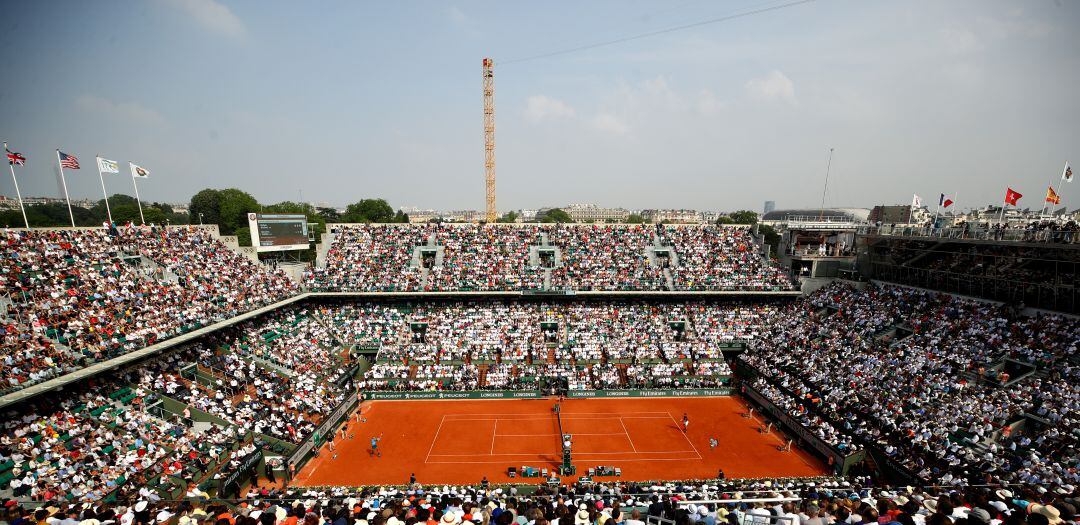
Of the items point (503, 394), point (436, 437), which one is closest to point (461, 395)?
point (503, 394)

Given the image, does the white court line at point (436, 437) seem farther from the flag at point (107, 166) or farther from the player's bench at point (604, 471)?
the flag at point (107, 166)

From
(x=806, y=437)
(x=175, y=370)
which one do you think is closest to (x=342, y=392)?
(x=175, y=370)

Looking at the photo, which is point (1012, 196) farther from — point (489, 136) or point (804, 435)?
point (489, 136)

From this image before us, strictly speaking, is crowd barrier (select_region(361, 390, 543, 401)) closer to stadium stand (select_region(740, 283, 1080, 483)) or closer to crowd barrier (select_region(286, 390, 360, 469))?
crowd barrier (select_region(286, 390, 360, 469))

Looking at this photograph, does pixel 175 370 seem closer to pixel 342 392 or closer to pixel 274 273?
pixel 342 392

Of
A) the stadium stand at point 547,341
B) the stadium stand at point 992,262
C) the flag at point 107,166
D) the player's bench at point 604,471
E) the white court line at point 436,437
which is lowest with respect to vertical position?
the white court line at point 436,437

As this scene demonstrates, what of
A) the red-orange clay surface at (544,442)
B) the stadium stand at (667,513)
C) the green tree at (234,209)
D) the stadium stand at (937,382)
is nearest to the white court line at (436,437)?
the red-orange clay surface at (544,442)
